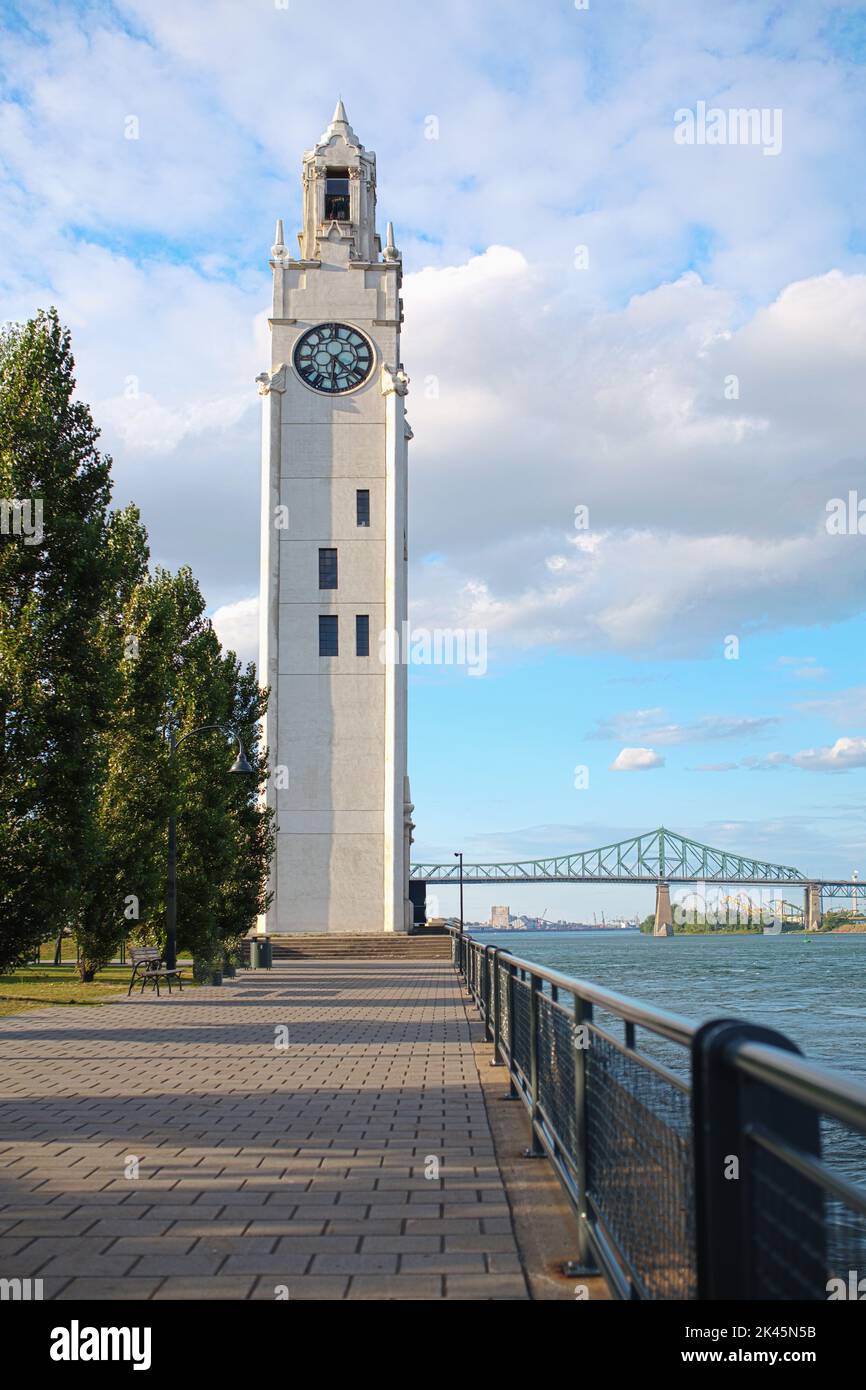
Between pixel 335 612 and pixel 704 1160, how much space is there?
52.2 m

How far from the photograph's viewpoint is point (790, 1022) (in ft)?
114

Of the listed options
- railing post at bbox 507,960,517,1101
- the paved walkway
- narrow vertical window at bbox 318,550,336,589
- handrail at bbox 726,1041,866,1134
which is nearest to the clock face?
narrow vertical window at bbox 318,550,336,589

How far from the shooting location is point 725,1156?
2930 mm

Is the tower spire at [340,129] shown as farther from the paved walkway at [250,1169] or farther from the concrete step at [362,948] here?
the paved walkway at [250,1169]

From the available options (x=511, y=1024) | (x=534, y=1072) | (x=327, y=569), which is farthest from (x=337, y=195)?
(x=534, y=1072)

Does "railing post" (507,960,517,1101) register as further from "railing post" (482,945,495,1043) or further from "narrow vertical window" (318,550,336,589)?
"narrow vertical window" (318,550,336,589)

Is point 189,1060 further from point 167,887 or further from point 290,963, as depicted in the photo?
point 290,963

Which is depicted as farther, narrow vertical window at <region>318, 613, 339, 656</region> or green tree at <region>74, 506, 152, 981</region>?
narrow vertical window at <region>318, 613, 339, 656</region>

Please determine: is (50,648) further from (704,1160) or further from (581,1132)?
(704,1160)

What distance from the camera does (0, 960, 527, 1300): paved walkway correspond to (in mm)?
5262

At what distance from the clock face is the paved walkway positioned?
44678 millimetres
